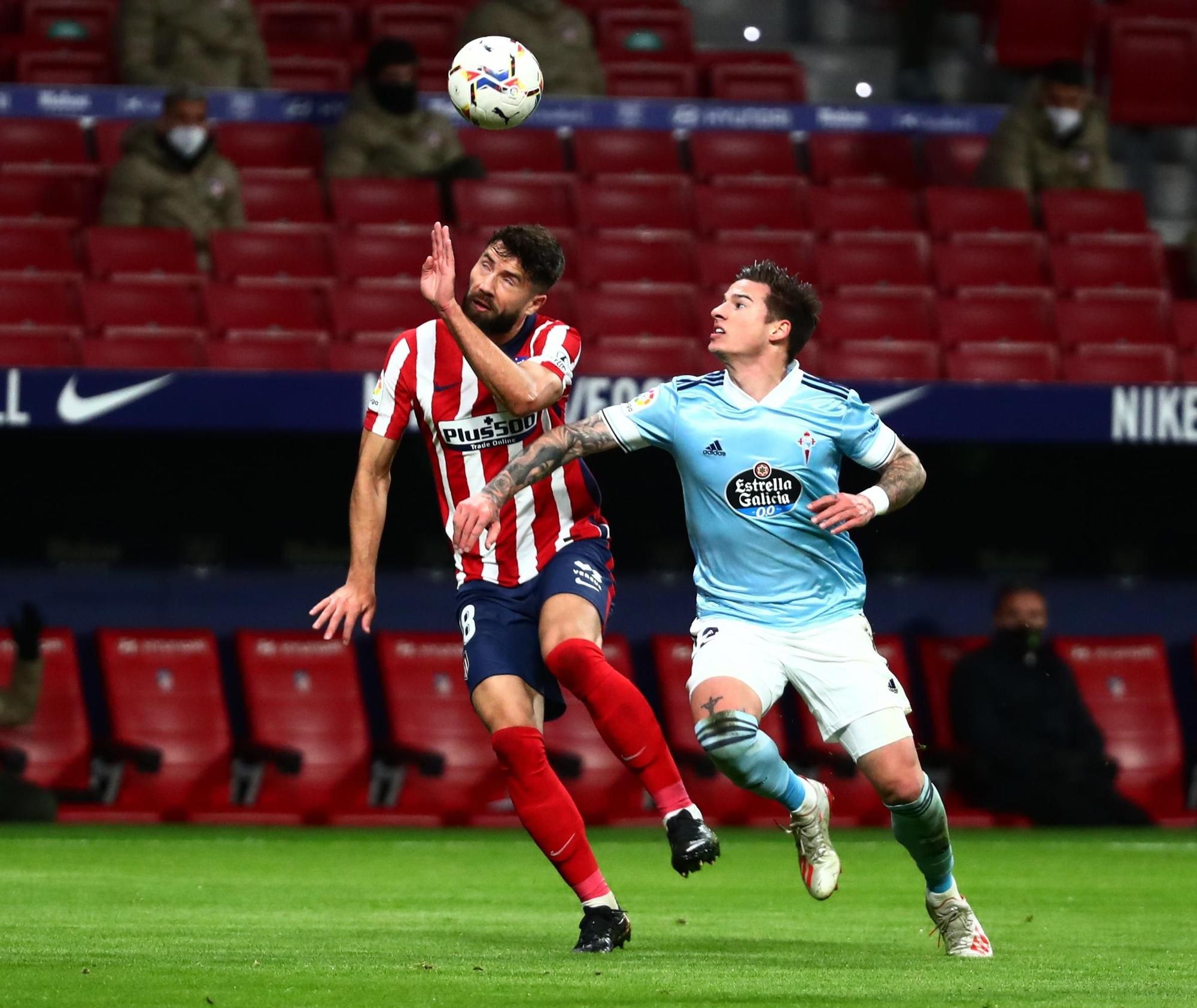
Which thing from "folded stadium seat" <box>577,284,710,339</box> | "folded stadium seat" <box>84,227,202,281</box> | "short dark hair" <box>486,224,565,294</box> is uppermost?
"short dark hair" <box>486,224,565,294</box>

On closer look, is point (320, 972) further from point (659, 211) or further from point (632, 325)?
point (659, 211)

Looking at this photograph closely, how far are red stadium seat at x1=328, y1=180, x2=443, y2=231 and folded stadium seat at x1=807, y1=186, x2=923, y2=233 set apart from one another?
2362 millimetres

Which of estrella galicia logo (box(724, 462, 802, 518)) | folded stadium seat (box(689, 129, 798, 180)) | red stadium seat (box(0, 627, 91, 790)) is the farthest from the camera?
folded stadium seat (box(689, 129, 798, 180))

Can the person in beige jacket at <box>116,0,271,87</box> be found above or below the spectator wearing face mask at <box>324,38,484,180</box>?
above

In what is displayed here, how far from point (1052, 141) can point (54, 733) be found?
275 inches

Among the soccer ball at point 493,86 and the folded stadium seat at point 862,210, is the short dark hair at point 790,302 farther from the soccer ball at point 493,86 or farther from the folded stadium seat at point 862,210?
the folded stadium seat at point 862,210

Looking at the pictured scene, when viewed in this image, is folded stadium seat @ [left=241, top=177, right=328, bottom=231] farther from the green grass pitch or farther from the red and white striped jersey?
the red and white striped jersey

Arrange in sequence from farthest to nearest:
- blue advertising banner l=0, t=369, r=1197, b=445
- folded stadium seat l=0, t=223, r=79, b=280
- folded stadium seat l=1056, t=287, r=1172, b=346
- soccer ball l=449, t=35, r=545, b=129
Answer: folded stadium seat l=1056, t=287, r=1172, b=346 → folded stadium seat l=0, t=223, r=79, b=280 → blue advertising banner l=0, t=369, r=1197, b=445 → soccer ball l=449, t=35, r=545, b=129

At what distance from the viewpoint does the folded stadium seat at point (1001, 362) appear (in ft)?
42.7

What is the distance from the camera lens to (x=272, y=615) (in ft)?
44.3

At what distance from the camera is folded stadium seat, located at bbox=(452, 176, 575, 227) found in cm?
1343

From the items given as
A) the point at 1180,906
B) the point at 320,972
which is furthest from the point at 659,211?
the point at 320,972

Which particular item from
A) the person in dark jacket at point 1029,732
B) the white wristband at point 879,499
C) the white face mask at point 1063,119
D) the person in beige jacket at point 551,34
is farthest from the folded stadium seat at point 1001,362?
the white wristband at point 879,499

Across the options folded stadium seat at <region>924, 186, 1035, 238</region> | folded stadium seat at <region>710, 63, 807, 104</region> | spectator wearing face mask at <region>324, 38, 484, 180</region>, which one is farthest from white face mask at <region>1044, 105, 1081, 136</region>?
spectator wearing face mask at <region>324, 38, 484, 180</region>
